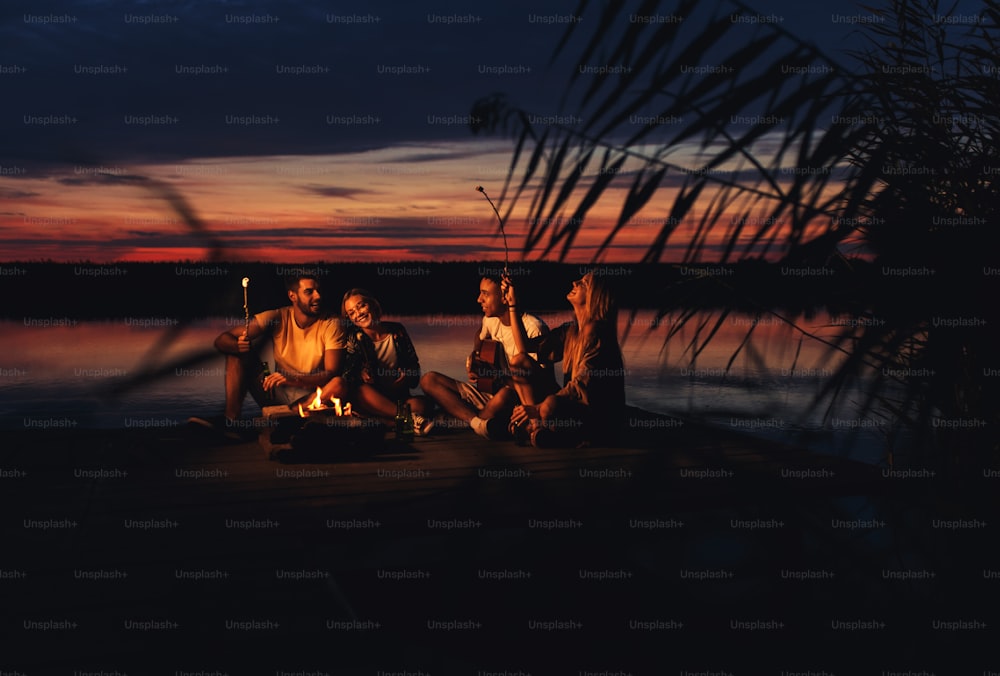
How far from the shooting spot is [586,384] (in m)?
5.99

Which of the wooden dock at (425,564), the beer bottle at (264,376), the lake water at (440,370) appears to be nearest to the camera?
the lake water at (440,370)

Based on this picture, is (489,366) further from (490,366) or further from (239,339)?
(239,339)

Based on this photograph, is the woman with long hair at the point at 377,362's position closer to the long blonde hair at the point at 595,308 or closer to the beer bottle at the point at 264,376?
the beer bottle at the point at 264,376

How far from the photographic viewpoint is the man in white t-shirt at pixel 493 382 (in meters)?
6.41

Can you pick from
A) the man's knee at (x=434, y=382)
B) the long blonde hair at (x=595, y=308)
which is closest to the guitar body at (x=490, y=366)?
the man's knee at (x=434, y=382)

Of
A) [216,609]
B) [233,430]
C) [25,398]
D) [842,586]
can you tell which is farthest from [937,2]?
[25,398]

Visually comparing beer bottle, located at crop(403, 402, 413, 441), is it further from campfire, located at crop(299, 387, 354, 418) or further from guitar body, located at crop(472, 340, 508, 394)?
guitar body, located at crop(472, 340, 508, 394)

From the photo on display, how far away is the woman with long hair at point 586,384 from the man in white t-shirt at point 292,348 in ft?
4.69

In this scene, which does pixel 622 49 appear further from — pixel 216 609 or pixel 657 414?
pixel 657 414

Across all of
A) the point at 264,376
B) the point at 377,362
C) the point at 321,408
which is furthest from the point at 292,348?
the point at 377,362

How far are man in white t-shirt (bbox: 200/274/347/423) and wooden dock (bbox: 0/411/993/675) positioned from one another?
88 cm

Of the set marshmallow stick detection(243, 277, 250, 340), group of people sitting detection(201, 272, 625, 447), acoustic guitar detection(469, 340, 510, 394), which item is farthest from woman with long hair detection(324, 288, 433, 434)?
marshmallow stick detection(243, 277, 250, 340)

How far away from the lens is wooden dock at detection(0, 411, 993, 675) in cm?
287

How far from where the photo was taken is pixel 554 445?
6215 mm
